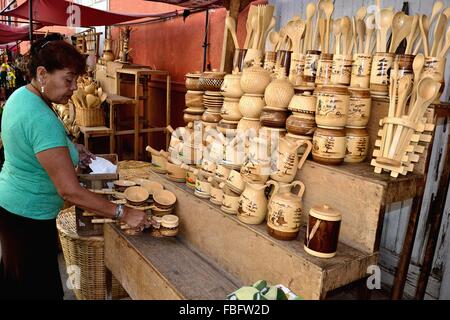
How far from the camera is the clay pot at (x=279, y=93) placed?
1.50 meters

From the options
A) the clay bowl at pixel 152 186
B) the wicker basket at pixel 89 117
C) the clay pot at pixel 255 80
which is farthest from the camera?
the wicker basket at pixel 89 117

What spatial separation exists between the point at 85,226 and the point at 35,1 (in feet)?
11.8

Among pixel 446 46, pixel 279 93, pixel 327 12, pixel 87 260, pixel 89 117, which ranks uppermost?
pixel 327 12

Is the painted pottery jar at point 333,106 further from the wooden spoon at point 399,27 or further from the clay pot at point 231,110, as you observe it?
the clay pot at point 231,110

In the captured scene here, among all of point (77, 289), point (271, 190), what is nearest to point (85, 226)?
point (77, 289)

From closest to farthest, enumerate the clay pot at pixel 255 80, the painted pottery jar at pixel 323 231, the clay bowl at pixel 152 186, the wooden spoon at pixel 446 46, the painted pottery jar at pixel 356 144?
the painted pottery jar at pixel 323 231 < the wooden spoon at pixel 446 46 < the painted pottery jar at pixel 356 144 < the clay pot at pixel 255 80 < the clay bowl at pixel 152 186

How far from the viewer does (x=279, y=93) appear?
1499 mm

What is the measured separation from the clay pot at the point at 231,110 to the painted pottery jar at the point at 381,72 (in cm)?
59

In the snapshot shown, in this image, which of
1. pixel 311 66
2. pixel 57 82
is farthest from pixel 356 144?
pixel 57 82

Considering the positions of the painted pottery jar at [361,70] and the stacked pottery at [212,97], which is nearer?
the painted pottery jar at [361,70]

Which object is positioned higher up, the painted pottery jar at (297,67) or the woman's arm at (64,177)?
the painted pottery jar at (297,67)

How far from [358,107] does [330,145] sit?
198 mm

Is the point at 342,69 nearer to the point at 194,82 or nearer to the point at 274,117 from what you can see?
the point at 274,117

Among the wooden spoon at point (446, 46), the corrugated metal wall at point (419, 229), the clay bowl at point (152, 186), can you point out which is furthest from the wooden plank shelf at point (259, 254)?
the corrugated metal wall at point (419, 229)
